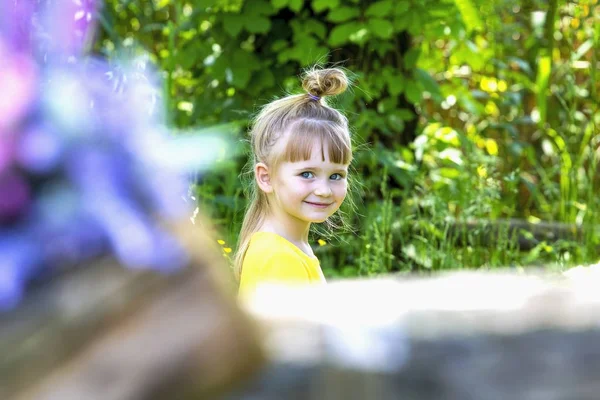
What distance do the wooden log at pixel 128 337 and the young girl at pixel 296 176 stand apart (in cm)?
177

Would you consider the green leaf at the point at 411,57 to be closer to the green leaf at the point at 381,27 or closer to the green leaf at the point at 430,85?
the green leaf at the point at 430,85

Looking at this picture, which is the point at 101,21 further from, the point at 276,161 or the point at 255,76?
the point at 276,161

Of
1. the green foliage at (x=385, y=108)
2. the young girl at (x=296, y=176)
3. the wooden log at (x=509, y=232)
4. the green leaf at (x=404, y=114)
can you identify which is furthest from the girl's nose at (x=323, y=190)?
the green leaf at (x=404, y=114)

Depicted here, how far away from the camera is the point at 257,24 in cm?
390

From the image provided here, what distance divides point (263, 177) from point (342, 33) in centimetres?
148

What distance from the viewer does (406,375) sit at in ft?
1.72

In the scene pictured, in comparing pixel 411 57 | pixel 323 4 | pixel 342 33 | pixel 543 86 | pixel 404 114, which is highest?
pixel 323 4

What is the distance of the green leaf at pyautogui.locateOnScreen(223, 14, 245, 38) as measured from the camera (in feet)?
12.8

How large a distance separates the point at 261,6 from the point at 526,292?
3.52 meters

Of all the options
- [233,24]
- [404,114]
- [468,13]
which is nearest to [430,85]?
[404,114]

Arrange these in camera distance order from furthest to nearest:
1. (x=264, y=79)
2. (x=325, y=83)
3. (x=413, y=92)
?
1. (x=264, y=79)
2. (x=413, y=92)
3. (x=325, y=83)

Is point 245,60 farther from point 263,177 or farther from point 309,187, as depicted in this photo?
point 309,187

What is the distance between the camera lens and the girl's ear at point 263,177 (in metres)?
2.51

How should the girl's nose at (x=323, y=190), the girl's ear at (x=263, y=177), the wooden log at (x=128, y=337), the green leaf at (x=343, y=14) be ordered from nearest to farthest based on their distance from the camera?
the wooden log at (x=128, y=337) → the girl's nose at (x=323, y=190) → the girl's ear at (x=263, y=177) → the green leaf at (x=343, y=14)
